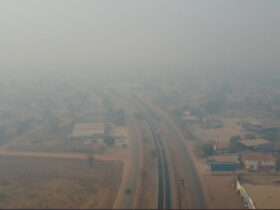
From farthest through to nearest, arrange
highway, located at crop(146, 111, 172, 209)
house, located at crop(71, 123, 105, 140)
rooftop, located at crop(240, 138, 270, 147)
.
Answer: house, located at crop(71, 123, 105, 140) → rooftop, located at crop(240, 138, 270, 147) → highway, located at crop(146, 111, 172, 209)

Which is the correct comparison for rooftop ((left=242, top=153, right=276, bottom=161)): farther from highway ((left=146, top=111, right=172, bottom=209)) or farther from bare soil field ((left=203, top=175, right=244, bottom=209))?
highway ((left=146, top=111, right=172, bottom=209))

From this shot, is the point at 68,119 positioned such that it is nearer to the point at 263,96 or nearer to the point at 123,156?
the point at 123,156

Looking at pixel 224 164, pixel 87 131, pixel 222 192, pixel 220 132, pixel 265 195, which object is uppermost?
pixel 87 131

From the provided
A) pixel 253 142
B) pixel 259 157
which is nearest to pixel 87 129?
pixel 253 142

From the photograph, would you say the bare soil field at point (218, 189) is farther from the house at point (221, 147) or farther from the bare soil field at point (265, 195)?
the house at point (221, 147)

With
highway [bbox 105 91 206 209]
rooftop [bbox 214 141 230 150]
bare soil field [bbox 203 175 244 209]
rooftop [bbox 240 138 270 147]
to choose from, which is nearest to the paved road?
highway [bbox 105 91 206 209]

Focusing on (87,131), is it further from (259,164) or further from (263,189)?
(263,189)
